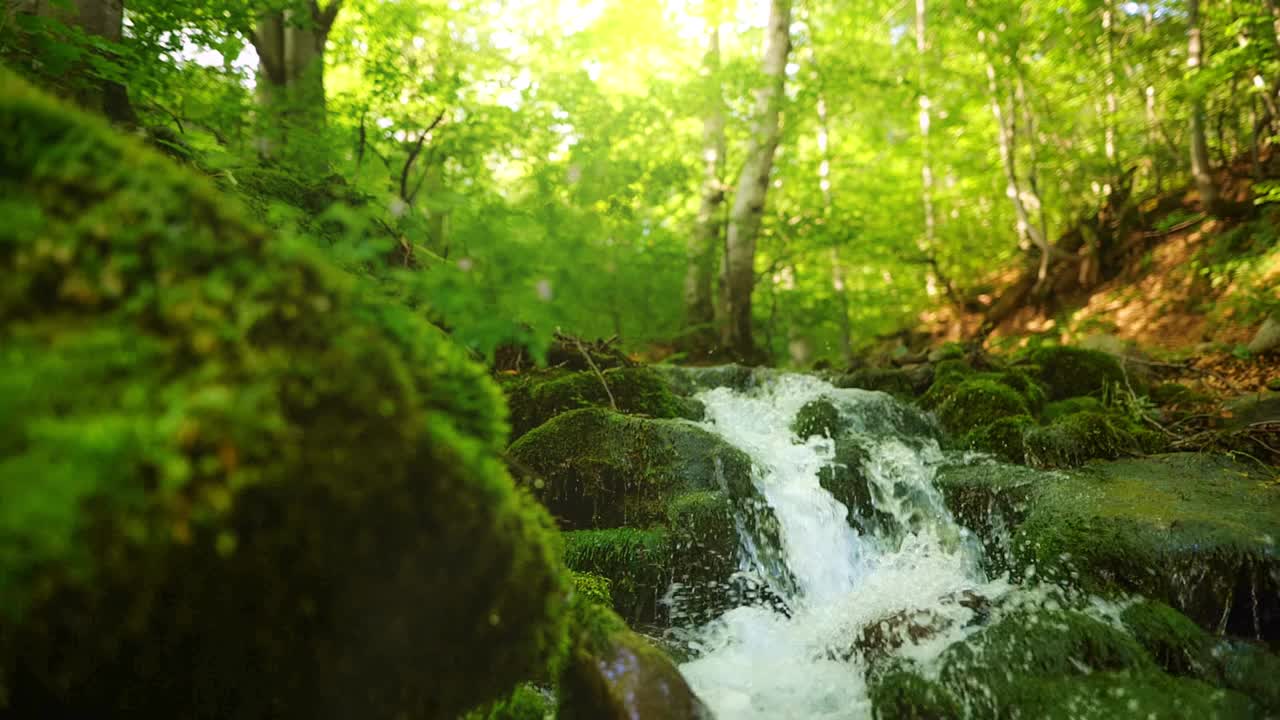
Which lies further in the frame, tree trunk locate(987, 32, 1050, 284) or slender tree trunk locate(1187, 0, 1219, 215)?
tree trunk locate(987, 32, 1050, 284)

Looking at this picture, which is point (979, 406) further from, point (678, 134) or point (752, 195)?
point (678, 134)

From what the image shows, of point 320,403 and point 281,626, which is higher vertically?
point 320,403

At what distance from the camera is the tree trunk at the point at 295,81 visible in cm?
664

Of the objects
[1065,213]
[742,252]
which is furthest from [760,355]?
[1065,213]

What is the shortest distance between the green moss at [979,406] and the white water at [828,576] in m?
0.49

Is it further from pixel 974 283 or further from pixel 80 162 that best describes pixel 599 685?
pixel 974 283

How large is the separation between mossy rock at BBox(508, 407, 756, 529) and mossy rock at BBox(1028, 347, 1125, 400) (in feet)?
16.1

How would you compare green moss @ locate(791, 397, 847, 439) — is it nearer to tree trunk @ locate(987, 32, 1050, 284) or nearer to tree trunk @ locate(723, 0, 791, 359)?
tree trunk @ locate(723, 0, 791, 359)

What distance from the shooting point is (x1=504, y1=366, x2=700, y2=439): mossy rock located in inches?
238

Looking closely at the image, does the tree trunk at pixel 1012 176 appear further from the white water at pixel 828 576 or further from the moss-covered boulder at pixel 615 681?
the moss-covered boulder at pixel 615 681

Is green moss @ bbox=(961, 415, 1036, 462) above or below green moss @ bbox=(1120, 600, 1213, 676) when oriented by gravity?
above

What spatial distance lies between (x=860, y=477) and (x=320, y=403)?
539 cm

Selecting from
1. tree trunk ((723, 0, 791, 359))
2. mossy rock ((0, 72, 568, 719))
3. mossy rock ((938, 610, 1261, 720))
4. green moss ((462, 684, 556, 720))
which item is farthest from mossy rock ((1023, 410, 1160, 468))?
tree trunk ((723, 0, 791, 359))

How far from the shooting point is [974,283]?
14.3 meters
